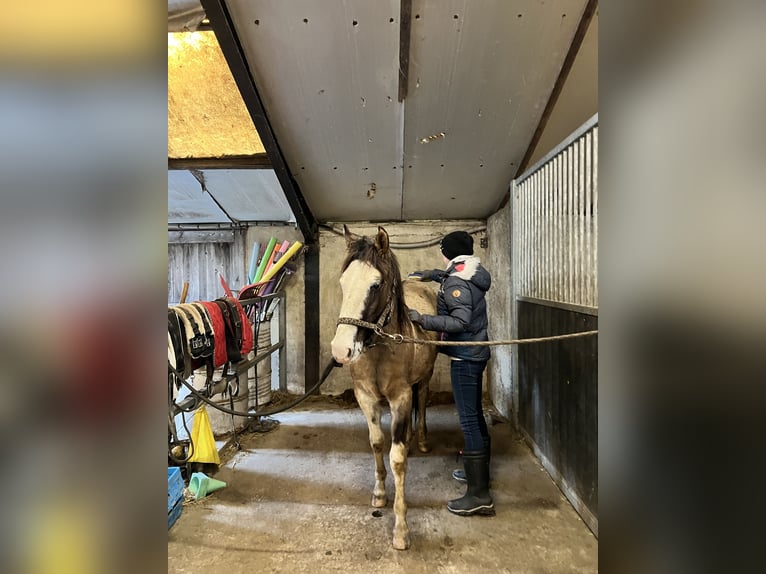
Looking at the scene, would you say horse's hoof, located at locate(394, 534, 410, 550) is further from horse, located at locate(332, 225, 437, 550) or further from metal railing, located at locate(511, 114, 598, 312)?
metal railing, located at locate(511, 114, 598, 312)

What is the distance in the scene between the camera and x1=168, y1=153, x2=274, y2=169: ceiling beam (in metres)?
2.85

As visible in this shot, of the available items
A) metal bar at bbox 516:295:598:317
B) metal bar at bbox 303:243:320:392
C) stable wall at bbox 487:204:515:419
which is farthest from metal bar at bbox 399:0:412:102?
metal bar at bbox 303:243:320:392

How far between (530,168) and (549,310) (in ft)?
3.53

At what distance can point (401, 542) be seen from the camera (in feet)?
5.46

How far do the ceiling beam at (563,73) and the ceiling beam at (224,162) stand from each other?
6.60 ft

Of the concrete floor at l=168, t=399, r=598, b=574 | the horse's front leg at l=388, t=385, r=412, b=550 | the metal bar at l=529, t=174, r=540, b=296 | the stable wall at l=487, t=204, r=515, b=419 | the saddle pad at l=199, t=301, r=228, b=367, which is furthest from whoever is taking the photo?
the stable wall at l=487, t=204, r=515, b=419

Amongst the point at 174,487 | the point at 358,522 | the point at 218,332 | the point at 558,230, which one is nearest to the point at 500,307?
the point at 558,230

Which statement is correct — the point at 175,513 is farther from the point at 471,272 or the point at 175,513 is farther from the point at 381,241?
the point at 471,272

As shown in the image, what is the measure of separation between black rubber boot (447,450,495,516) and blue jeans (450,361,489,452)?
5 centimetres

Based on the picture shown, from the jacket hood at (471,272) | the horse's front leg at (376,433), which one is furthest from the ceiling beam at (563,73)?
the horse's front leg at (376,433)

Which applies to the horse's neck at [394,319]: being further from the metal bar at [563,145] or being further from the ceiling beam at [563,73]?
the ceiling beam at [563,73]

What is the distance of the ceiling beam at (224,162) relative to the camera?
285cm
